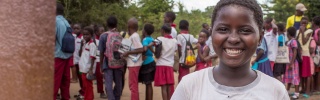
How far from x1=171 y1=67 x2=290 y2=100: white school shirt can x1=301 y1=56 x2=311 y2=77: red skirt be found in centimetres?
781

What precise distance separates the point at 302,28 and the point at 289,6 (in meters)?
25.5

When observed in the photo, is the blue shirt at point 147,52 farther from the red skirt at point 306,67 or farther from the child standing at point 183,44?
the red skirt at point 306,67

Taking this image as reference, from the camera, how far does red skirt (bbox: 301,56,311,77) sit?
31.9 ft

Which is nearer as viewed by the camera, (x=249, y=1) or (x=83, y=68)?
(x=249, y=1)

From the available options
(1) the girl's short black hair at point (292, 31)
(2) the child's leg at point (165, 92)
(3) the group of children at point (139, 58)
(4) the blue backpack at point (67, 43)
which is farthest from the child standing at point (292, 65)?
(4) the blue backpack at point (67, 43)

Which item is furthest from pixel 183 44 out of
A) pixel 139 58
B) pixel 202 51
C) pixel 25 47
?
pixel 25 47

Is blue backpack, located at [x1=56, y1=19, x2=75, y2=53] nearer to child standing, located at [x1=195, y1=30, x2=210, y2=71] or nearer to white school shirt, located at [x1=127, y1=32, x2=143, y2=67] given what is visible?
white school shirt, located at [x1=127, y1=32, x2=143, y2=67]

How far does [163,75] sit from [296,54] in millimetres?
Answer: 2841

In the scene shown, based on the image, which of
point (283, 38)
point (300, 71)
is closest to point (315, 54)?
point (300, 71)

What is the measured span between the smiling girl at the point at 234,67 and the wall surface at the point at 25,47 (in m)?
1.87

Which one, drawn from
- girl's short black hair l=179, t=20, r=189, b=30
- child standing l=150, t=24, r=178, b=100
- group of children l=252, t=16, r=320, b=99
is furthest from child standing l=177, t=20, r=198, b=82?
group of children l=252, t=16, r=320, b=99

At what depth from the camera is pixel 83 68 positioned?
8367 mm

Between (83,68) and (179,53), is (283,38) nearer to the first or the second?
(179,53)

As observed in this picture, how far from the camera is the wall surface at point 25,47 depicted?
371 centimetres
